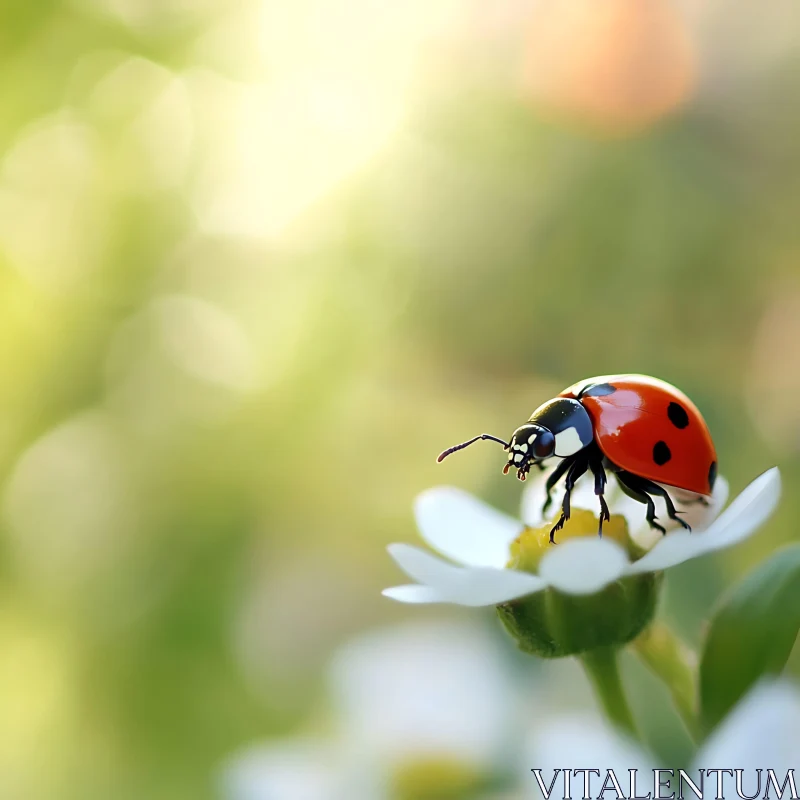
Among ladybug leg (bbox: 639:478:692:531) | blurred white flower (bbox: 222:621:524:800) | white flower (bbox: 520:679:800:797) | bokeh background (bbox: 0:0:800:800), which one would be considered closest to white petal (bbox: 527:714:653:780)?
white flower (bbox: 520:679:800:797)

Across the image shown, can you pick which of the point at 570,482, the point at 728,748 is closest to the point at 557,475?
the point at 570,482

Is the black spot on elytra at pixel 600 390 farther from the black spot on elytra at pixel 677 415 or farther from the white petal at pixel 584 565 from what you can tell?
the white petal at pixel 584 565

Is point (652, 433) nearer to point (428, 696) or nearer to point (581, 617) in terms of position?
point (581, 617)

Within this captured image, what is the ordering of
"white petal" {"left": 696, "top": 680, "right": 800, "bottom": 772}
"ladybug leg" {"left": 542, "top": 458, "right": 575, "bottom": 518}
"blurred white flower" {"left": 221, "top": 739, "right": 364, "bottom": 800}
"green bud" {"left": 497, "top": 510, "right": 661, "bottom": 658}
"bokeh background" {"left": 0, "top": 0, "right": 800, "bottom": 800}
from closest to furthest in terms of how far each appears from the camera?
1. "white petal" {"left": 696, "top": 680, "right": 800, "bottom": 772}
2. "green bud" {"left": 497, "top": 510, "right": 661, "bottom": 658}
3. "ladybug leg" {"left": 542, "top": 458, "right": 575, "bottom": 518}
4. "blurred white flower" {"left": 221, "top": 739, "right": 364, "bottom": 800}
5. "bokeh background" {"left": 0, "top": 0, "right": 800, "bottom": 800}

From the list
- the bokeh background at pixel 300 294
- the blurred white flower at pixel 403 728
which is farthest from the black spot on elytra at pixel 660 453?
the bokeh background at pixel 300 294

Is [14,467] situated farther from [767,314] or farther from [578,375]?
[767,314]

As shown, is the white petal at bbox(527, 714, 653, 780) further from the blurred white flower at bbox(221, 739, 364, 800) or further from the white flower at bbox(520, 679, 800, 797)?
the blurred white flower at bbox(221, 739, 364, 800)

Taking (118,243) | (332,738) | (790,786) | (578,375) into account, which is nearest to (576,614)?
(790,786)
